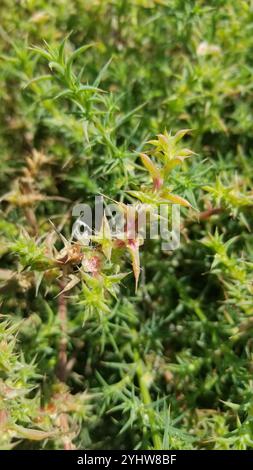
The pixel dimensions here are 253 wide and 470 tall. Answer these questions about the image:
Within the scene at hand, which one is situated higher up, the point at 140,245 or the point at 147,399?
the point at 140,245

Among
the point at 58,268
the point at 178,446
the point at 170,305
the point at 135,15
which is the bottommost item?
the point at 178,446

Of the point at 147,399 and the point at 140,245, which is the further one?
the point at 147,399

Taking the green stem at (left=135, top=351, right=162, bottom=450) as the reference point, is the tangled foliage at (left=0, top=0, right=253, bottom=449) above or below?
above

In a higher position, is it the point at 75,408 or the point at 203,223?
the point at 203,223

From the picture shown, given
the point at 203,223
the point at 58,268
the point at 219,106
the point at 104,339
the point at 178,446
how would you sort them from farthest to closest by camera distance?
the point at 219,106
the point at 203,223
the point at 104,339
the point at 178,446
the point at 58,268

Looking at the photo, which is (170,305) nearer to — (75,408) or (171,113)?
(75,408)

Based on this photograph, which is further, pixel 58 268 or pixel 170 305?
pixel 170 305

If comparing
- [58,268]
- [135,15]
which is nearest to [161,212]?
[58,268]

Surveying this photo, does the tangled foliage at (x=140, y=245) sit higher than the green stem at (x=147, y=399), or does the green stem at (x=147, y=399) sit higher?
the tangled foliage at (x=140, y=245)
